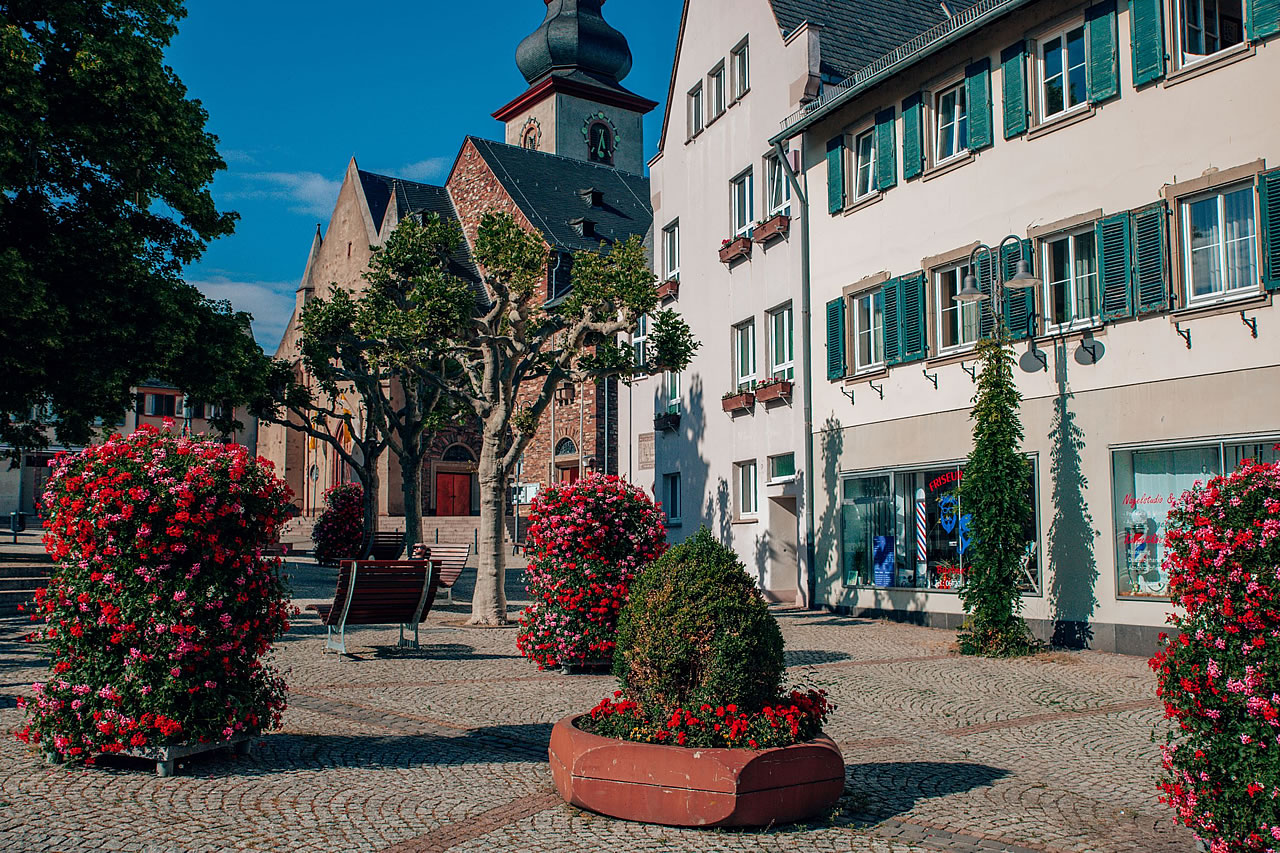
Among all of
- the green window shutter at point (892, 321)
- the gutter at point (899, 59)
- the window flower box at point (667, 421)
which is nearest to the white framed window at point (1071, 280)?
the green window shutter at point (892, 321)

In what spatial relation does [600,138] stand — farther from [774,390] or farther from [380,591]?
[380,591]

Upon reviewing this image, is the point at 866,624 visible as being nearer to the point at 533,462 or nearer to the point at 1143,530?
the point at 1143,530

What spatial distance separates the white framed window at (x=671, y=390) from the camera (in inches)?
995

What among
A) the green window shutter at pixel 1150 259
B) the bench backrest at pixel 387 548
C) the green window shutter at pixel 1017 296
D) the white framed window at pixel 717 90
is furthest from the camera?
the bench backrest at pixel 387 548

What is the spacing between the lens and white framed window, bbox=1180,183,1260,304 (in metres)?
12.0

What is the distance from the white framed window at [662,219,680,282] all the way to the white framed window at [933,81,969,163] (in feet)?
31.0

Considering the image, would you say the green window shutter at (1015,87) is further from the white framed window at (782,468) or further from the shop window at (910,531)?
the white framed window at (782,468)

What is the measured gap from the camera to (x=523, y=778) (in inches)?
253

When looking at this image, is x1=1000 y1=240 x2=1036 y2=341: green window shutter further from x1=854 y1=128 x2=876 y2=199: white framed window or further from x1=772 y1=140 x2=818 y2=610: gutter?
x1=772 y1=140 x2=818 y2=610: gutter

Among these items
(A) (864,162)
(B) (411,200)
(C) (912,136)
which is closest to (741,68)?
(A) (864,162)

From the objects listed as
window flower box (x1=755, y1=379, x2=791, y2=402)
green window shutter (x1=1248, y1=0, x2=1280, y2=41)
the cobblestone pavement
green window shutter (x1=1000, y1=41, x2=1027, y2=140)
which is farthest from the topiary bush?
window flower box (x1=755, y1=379, x2=791, y2=402)

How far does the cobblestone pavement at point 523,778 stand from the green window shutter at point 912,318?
6610 millimetres

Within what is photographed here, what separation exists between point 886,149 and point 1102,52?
4263 mm

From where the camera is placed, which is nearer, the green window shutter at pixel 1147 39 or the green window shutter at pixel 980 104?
the green window shutter at pixel 1147 39
